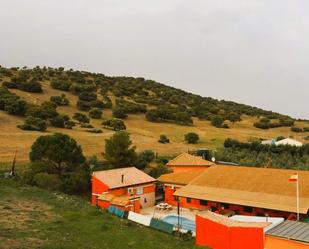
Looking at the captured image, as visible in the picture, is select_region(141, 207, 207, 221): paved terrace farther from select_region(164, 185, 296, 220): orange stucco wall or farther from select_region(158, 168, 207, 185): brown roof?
select_region(158, 168, 207, 185): brown roof

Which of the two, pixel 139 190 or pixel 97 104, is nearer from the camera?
pixel 139 190

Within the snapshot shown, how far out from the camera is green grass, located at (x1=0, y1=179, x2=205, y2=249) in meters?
22.3

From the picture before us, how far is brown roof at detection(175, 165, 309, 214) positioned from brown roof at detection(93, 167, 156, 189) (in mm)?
4376

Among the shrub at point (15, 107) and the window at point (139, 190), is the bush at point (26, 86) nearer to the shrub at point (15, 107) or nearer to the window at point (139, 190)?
the shrub at point (15, 107)

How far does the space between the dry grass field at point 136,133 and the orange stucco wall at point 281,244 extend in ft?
104

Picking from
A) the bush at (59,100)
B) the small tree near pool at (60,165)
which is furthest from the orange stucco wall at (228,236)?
the bush at (59,100)

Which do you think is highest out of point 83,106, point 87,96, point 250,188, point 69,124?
point 87,96

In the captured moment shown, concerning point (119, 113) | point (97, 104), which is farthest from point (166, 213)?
point (97, 104)

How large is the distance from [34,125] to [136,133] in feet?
54.6

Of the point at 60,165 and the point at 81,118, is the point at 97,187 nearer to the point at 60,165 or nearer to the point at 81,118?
the point at 60,165

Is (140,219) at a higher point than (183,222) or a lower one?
higher

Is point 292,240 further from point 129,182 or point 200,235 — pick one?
point 129,182

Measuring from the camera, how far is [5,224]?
83.0 feet

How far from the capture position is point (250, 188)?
32688mm
